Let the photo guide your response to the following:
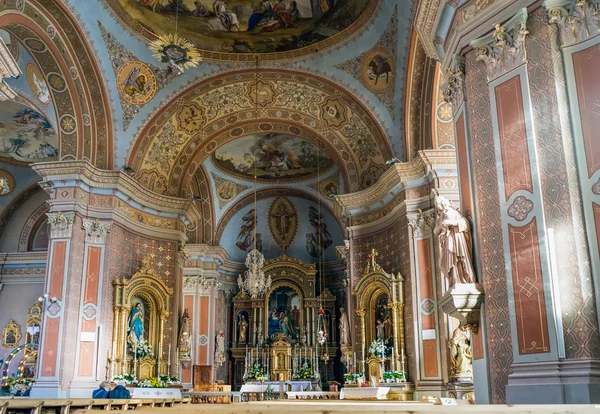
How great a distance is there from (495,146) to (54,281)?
35.4 feet

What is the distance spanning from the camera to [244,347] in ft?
80.5

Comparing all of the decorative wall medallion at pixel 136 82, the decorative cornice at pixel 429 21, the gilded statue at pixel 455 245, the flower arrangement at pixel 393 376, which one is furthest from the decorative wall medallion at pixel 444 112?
the decorative wall medallion at pixel 136 82

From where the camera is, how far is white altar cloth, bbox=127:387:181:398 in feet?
48.3

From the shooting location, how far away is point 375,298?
15906 mm

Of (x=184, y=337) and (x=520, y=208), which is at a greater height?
(x=520, y=208)

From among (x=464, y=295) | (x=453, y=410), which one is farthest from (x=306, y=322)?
(x=453, y=410)

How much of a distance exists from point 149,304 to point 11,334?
26.4 feet

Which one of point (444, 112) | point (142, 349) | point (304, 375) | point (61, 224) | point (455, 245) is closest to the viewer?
point (455, 245)

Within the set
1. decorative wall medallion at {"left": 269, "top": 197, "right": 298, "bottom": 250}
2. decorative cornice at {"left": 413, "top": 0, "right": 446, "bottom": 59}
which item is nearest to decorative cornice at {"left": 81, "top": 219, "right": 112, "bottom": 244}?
decorative cornice at {"left": 413, "top": 0, "right": 446, "bottom": 59}

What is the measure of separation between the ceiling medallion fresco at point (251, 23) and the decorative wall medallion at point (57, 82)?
2.16 meters

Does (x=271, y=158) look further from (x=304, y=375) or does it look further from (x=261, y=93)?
(x=304, y=375)

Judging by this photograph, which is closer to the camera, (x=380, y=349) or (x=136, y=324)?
(x=380, y=349)

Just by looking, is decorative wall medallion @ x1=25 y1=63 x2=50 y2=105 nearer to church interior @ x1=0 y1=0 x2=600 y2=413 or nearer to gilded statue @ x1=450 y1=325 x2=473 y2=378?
church interior @ x1=0 y1=0 x2=600 y2=413

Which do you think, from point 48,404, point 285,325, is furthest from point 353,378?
point 285,325
